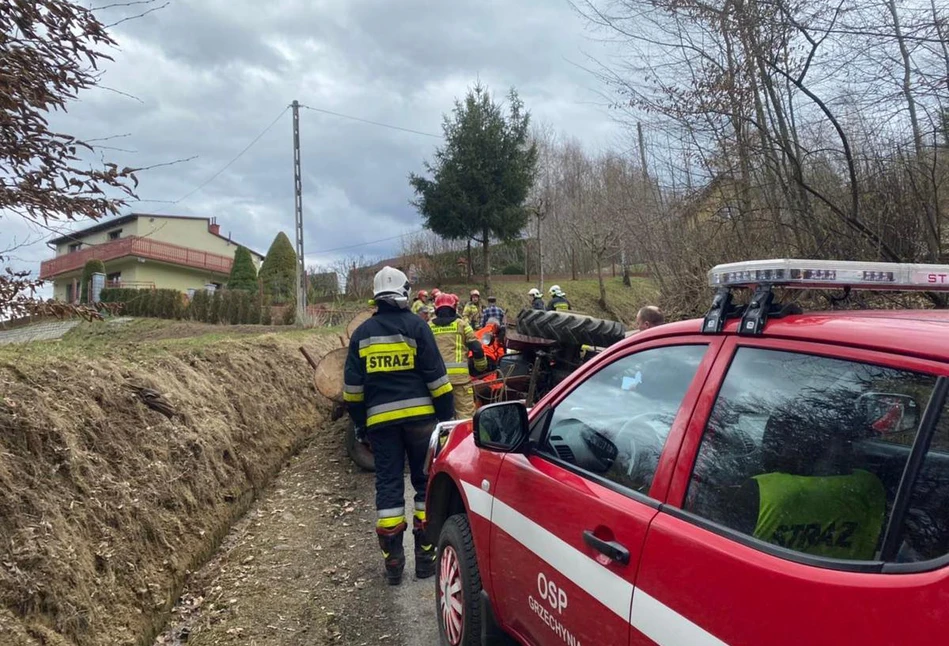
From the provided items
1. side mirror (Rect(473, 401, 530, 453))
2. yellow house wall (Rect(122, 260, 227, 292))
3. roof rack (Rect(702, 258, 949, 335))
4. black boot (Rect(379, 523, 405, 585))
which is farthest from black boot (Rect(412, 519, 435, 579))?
yellow house wall (Rect(122, 260, 227, 292))

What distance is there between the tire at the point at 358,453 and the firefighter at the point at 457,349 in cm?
107

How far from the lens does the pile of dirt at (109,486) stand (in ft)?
10.4

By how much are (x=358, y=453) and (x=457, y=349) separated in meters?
1.64

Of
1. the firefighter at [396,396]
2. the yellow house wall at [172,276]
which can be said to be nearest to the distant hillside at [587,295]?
the yellow house wall at [172,276]

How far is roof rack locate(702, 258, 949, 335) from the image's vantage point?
1.71 m

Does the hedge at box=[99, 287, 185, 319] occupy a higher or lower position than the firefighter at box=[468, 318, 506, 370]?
higher

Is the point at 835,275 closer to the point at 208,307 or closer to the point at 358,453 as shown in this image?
the point at 358,453

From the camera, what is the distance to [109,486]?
4043mm

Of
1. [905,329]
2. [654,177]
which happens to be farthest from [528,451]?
[654,177]

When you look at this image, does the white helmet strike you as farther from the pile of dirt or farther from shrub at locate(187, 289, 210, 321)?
shrub at locate(187, 289, 210, 321)

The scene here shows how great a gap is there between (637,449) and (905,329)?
Result: 892 millimetres

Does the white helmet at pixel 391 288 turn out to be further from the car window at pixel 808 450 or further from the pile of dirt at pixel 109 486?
the car window at pixel 808 450

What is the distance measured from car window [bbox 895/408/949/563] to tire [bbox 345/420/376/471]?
18.8 ft

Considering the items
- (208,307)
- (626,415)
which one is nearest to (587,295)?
(208,307)
